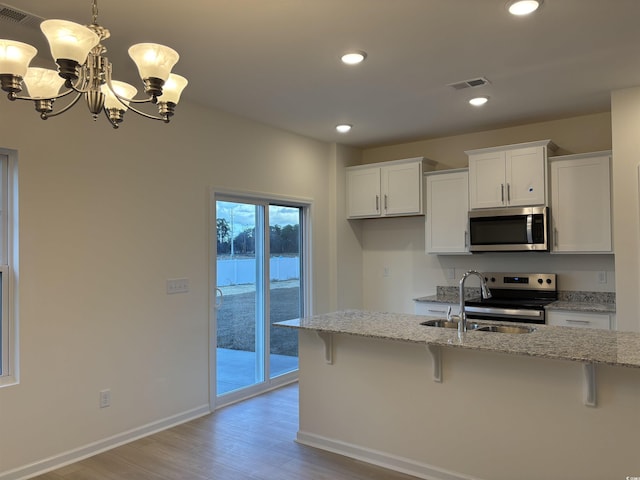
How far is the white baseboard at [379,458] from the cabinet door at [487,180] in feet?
8.77

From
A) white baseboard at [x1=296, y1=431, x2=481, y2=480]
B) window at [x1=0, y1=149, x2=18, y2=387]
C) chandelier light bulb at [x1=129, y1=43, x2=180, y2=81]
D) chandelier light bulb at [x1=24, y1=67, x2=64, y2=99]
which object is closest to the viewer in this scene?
chandelier light bulb at [x1=129, y1=43, x2=180, y2=81]

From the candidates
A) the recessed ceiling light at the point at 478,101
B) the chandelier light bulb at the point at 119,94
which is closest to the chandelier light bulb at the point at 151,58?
the chandelier light bulb at the point at 119,94

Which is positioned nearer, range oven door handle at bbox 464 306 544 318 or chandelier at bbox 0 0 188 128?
Answer: chandelier at bbox 0 0 188 128

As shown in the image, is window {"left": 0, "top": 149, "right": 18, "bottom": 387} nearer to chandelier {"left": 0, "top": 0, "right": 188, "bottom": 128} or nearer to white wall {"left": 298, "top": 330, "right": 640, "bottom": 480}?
chandelier {"left": 0, "top": 0, "right": 188, "bottom": 128}

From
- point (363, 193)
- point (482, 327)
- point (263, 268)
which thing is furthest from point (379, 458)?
point (363, 193)

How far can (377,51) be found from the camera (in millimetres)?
3041

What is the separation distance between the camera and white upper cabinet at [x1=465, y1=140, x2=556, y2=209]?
14.5 ft

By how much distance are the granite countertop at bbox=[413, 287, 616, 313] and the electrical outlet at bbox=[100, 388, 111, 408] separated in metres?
3.07

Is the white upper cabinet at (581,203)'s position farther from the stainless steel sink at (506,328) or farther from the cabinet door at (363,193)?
the cabinet door at (363,193)

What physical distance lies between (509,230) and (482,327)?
1696 mm

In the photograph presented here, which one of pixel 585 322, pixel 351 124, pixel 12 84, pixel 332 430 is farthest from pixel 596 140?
pixel 12 84

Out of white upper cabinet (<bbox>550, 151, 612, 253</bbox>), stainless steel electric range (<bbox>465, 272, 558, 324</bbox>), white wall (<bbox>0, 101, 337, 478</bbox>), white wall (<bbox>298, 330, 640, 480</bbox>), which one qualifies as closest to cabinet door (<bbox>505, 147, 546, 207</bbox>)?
white upper cabinet (<bbox>550, 151, 612, 253</bbox>)

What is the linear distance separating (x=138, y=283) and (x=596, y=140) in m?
4.24

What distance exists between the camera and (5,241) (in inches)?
117
